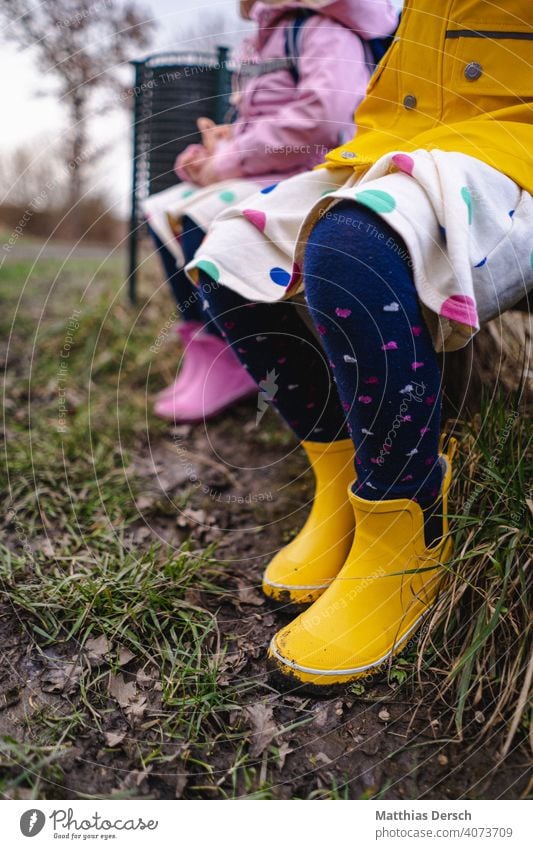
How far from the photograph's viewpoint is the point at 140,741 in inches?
34.6

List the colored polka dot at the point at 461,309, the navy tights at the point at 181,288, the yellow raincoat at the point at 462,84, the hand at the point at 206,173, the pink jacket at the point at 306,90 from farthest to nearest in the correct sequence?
the navy tights at the point at 181,288 < the hand at the point at 206,173 < the pink jacket at the point at 306,90 < the yellow raincoat at the point at 462,84 < the colored polka dot at the point at 461,309

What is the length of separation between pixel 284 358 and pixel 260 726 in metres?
0.58

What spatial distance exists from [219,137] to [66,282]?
2.13 m

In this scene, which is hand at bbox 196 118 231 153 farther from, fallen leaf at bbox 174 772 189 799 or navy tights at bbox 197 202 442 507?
fallen leaf at bbox 174 772 189 799

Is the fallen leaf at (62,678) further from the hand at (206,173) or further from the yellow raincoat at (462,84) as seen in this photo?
the hand at (206,173)

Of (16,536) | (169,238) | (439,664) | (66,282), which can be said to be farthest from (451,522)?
(66,282)

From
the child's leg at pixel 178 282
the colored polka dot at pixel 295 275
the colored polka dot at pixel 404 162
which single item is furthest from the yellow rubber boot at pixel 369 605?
the child's leg at pixel 178 282

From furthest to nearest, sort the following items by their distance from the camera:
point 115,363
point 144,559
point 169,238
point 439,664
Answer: point 115,363
point 169,238
point 144,559
point 439,664

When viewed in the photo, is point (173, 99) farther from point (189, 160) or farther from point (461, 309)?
point (461, 309)

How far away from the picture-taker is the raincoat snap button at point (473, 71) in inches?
36.9

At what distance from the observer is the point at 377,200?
32.4 inches

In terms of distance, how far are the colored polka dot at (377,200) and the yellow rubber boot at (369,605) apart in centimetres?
40
